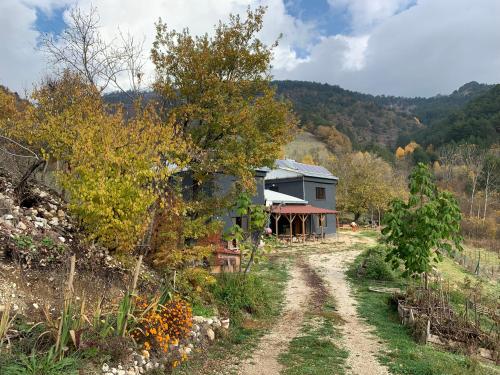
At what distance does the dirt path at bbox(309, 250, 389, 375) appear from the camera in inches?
311

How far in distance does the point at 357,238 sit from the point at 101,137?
3058cm

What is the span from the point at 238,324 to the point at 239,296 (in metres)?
1.00

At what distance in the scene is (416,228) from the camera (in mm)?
13961

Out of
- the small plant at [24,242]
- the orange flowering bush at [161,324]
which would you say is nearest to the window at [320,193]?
the orange flowering bush at [161,324]

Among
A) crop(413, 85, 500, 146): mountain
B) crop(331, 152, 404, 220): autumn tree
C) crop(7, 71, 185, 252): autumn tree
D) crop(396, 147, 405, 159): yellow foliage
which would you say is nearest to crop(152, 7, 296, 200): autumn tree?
crop(7, 71, 185, 252): autumn tree

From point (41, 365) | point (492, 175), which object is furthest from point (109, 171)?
point (492, 175)

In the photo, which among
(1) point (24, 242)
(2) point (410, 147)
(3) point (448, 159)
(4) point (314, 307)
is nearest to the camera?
(1) point (24, 242)

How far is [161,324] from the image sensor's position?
6.81m

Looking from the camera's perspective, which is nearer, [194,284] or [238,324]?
[238,324]

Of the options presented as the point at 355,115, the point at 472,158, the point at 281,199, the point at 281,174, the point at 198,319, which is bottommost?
the point at 198,319

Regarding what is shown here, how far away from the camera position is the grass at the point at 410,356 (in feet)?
25.0

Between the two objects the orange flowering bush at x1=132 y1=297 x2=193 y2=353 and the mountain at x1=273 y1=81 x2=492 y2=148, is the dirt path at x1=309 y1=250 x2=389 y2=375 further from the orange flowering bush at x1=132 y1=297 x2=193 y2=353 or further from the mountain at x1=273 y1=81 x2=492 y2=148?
the mountain at x1=273 y1=81 x2=492 y2=148

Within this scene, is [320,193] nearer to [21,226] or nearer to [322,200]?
[322,200]

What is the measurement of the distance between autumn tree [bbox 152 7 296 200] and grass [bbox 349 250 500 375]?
547 cm
